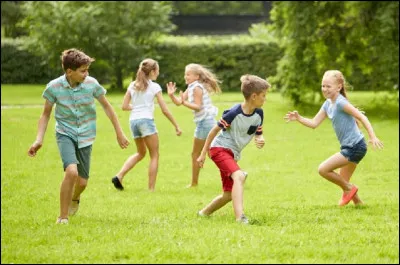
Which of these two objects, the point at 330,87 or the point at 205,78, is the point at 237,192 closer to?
the point at 330,87

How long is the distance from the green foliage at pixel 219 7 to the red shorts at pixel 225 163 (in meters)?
61.1

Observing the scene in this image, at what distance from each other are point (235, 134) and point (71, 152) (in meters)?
1.71

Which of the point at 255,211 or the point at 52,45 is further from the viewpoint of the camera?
the point at 52,45

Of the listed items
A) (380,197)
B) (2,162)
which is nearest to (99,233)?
(380,197)

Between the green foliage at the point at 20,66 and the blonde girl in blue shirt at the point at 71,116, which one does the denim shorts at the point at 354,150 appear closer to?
the blonde girl in blue shirt at the point at 71,116

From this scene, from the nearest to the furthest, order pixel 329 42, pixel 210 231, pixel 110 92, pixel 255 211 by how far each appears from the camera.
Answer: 1. pixel 210 231
2. pixel 255 211
3. pixel 329 42
4. pixel 110 92

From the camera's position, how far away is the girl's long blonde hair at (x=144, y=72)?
11.7 metres

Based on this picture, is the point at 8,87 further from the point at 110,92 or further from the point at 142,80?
the point at 142,80

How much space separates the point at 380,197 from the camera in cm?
1159

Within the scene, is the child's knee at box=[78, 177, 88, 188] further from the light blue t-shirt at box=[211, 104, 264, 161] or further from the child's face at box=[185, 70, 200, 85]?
the child's face at box=[185, 70, 200, 85]

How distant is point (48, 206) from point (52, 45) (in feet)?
93.0

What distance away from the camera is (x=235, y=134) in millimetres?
8766

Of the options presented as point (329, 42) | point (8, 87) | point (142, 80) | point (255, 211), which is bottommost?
point (8, 87)

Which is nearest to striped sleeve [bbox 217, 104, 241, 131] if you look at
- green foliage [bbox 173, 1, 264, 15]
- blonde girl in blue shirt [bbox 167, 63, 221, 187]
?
blonde girl in blue shirt [bbox 167, 63, 221, 187]
